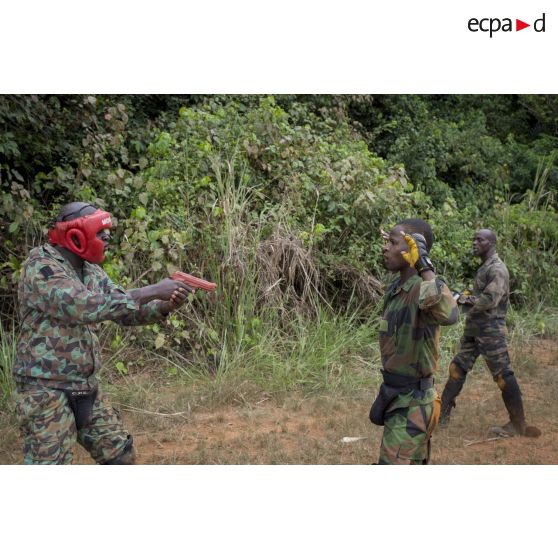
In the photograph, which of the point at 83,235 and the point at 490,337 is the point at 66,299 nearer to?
the point at 83,235

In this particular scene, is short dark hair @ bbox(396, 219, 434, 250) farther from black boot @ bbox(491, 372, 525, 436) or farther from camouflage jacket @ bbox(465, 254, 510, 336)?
black boot @ bbox(491, 372, 525, 436)

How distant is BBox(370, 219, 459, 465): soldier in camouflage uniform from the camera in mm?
3814

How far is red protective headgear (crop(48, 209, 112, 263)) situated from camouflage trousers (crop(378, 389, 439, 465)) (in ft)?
5.87

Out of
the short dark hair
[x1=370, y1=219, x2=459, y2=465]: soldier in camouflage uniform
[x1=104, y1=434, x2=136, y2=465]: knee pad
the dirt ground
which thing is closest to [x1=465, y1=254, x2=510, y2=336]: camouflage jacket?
the dirt ground

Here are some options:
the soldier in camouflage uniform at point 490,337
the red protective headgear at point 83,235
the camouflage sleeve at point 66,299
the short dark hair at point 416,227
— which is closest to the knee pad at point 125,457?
the camouflage sleeve at point 66,299

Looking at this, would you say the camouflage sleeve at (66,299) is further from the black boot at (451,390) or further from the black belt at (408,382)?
the black boot at (451,390)

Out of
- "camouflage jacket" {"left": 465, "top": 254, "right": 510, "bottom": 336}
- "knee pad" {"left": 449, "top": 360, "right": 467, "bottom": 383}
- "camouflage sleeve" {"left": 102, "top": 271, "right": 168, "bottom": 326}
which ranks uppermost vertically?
"camouflage sleeve" {"left": 102, "top": 271, "right": 168, "bottom": 326}

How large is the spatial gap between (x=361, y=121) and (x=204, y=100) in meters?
3.81

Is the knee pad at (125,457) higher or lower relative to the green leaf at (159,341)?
higher

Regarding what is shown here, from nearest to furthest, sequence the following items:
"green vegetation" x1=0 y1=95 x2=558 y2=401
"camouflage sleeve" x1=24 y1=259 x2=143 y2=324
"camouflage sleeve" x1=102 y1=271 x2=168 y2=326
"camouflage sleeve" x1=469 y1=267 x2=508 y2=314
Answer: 1. "camouflage sleeve" x1=24 y1=259 x2=143 y2=324
2. "camouflage sleeve" x1=102 y1=271 x2=168 y2=326
3. "camouflage sleeve" x1=469 y1=267 x2=508 y2=314
4. "green vegetation" x1=0 y1=95 x2=558 y2=401

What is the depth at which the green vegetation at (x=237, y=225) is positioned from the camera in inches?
274

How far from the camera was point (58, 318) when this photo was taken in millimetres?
3723

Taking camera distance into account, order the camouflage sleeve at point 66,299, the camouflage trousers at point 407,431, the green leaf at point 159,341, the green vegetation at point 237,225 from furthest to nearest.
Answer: the green vegetation at point 237,225 < the green leaf at point 159,341 < the camouflage trousers at point 407,431 < the camouflage sleeve at point 66,299

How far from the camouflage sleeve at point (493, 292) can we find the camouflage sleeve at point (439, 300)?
228 cm
